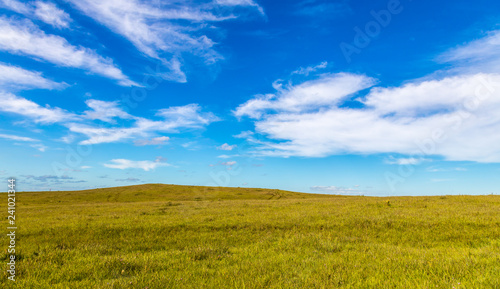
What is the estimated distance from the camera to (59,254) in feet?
29.1

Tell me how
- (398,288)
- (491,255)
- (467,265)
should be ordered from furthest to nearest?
(491,255)
(467,265)
(398,288)

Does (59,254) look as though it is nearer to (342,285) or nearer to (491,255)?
(342,285)

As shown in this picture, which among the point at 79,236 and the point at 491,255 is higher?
the point at 491,255

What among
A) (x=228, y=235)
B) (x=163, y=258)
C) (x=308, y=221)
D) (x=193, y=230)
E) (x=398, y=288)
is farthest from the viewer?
(x=308, y=221)

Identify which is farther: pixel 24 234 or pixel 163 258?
pixel 24 234

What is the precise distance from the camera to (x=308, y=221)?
1495cm

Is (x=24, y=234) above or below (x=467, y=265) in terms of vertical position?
below

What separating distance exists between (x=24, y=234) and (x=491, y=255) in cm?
1931

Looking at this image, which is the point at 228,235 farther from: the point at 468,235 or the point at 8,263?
the point at 468,235

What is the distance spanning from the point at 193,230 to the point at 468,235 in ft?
42.4

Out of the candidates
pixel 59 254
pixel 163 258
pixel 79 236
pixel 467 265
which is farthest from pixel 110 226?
pixel 467 265

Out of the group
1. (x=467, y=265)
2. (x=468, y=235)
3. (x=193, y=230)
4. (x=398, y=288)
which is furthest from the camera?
(x=193, y=230)

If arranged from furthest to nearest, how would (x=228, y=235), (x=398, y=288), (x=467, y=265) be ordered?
(x=228, y=235)
(x=467, y=265)
(x=398, y=288)

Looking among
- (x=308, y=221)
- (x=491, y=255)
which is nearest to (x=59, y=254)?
(x=308, y=221)
